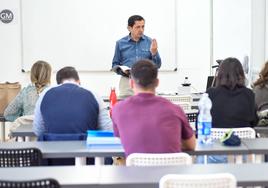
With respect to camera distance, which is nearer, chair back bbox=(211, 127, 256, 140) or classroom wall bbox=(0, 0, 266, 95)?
chair back bbox=(211, 127, 256, 140)

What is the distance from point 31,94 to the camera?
5062 mm

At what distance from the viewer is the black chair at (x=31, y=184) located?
212cm

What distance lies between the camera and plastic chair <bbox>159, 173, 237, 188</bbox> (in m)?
2.16

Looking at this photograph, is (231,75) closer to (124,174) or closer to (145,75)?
(145,75)

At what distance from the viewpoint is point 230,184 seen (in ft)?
7.22

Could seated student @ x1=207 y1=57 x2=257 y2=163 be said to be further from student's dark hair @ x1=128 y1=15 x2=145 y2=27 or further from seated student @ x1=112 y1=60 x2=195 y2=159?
student's dark hair @ x1=128 y1=15 x2=145 y2=27

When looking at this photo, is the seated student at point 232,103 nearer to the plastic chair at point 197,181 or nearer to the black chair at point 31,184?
the plastic chair at point 197,181

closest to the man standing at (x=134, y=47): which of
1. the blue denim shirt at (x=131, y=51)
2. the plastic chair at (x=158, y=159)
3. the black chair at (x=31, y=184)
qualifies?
the blue denim shirt at (x=131, y=51)

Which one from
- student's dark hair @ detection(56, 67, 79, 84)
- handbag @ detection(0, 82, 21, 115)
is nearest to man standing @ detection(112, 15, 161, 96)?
handbag @ detection(0, 82, 21, 115)

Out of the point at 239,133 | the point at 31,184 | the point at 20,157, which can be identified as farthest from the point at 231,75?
the point at 31,184

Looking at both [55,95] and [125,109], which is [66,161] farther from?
[125,109]

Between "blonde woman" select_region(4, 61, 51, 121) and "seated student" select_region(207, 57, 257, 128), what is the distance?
182cm

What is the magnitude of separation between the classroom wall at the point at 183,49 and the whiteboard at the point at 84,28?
12cm

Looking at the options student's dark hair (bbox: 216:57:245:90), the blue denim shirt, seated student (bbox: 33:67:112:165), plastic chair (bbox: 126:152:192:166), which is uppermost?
the blue denim shirt
